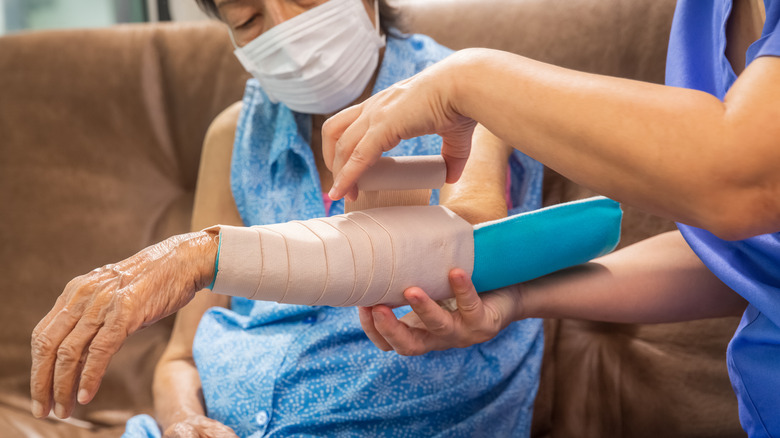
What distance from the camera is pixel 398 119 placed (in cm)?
63

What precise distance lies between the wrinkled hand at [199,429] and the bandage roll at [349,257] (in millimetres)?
316

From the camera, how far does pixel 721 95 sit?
27.5 inches

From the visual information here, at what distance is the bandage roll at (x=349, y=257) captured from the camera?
0.64 metres

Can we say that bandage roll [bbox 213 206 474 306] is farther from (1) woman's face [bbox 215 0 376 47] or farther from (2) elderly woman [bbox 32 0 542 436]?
(1) woman's face [bbox 215 0 376 47]

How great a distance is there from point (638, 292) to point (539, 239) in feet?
0.65

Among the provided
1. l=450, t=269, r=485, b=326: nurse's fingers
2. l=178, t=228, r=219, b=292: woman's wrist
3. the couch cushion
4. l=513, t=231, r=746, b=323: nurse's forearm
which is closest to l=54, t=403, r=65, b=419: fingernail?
l=178, t=228, r=219, b=292: woman's wrist

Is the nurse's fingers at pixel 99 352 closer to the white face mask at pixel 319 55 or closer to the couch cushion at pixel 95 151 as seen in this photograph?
the white face mask at pixel 319 55

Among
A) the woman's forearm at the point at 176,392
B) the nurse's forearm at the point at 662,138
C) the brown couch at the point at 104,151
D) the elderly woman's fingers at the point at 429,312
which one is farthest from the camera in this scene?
the brown couch at the point at 104,151

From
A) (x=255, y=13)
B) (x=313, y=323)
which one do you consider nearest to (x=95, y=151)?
(x=255, y=13)

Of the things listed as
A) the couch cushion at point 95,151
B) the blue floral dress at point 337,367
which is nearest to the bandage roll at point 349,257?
the blue floral dress at point 337,367

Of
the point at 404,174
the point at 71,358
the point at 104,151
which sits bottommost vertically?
the point at 104,151

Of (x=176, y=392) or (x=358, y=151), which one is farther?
(x=176, y=392)

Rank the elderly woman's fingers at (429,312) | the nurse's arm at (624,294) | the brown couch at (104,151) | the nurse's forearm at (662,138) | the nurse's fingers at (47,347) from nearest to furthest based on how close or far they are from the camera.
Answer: the nurse's forearm at (662,138), the nurse's fingers at (47,347), the elderly woman's fingers at (429,312), the nurse's arm at (624,294), the brown couch at (104,151)

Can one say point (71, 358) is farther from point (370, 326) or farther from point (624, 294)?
point (624, 294)
